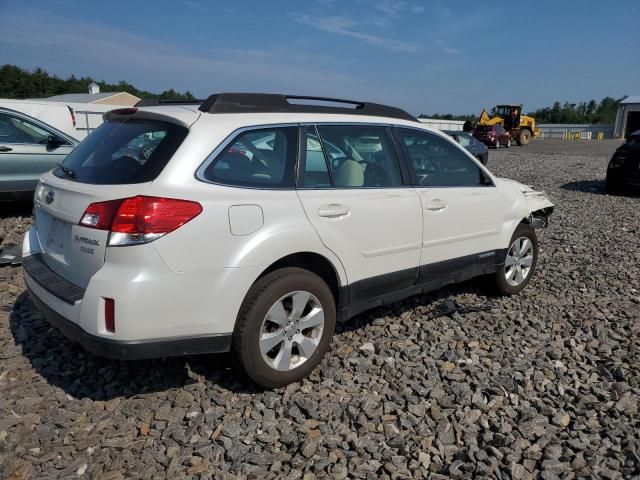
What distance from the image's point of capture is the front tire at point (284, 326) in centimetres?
292

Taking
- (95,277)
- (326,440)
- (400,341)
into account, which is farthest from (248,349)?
(400,341)

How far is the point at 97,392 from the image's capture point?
3160mm

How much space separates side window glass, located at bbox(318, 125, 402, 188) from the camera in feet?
11.3

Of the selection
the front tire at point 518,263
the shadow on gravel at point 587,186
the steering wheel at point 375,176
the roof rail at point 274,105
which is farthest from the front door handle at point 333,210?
the shadow on gravel at point 587,186

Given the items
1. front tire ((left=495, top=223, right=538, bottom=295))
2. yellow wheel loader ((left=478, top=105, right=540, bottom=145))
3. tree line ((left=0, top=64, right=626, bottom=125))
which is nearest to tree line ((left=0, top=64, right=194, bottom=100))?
tree line ((left=0, top=64, right=626, bottom=125))

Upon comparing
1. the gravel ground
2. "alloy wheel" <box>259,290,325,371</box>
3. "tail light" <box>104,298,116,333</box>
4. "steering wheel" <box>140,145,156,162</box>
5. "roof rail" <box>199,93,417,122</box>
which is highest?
"roof rail" <box>199,93,417,122</box>

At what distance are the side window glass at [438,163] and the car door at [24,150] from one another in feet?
19.2

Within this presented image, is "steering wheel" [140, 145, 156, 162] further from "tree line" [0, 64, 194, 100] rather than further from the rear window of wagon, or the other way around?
"tree line" [0, 64, 194, 100]

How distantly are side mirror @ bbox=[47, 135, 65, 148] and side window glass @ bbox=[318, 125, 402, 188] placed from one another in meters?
5.89

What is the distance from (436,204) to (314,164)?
113 centimetres

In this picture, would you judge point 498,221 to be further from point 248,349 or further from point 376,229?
point 248,349

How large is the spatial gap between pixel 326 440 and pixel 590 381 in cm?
190

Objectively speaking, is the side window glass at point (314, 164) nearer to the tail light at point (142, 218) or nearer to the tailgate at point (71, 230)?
the tail light at point (142, 218)

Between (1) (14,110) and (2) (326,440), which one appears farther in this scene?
(1) (14,110)
